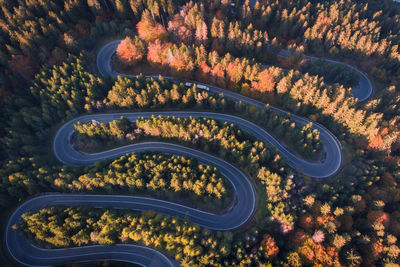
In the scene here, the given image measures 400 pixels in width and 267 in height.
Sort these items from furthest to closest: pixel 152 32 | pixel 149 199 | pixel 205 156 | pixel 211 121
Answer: pixel 152 32 → pixel 205 156 → pixel 211 121 → pixel 149 199

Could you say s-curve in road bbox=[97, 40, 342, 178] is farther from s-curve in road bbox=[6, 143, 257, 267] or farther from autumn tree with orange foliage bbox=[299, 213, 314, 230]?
s-curve in road bbox=[6, 143, 257, 267]

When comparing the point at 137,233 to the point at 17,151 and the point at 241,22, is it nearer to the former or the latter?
the point at 17,151

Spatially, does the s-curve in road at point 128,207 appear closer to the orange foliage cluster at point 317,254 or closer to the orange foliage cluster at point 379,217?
the orange foliage cluster at point 317,254

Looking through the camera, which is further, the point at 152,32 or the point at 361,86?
the point at 361,86

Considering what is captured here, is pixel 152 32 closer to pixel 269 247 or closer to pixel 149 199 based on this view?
pixel 149 199

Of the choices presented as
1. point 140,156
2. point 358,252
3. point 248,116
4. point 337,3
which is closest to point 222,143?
point 248,116

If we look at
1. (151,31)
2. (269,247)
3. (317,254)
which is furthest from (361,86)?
(151,31)

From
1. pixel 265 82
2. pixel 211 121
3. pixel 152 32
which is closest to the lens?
pixel 211 121

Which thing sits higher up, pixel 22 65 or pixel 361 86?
pixel 22 65
